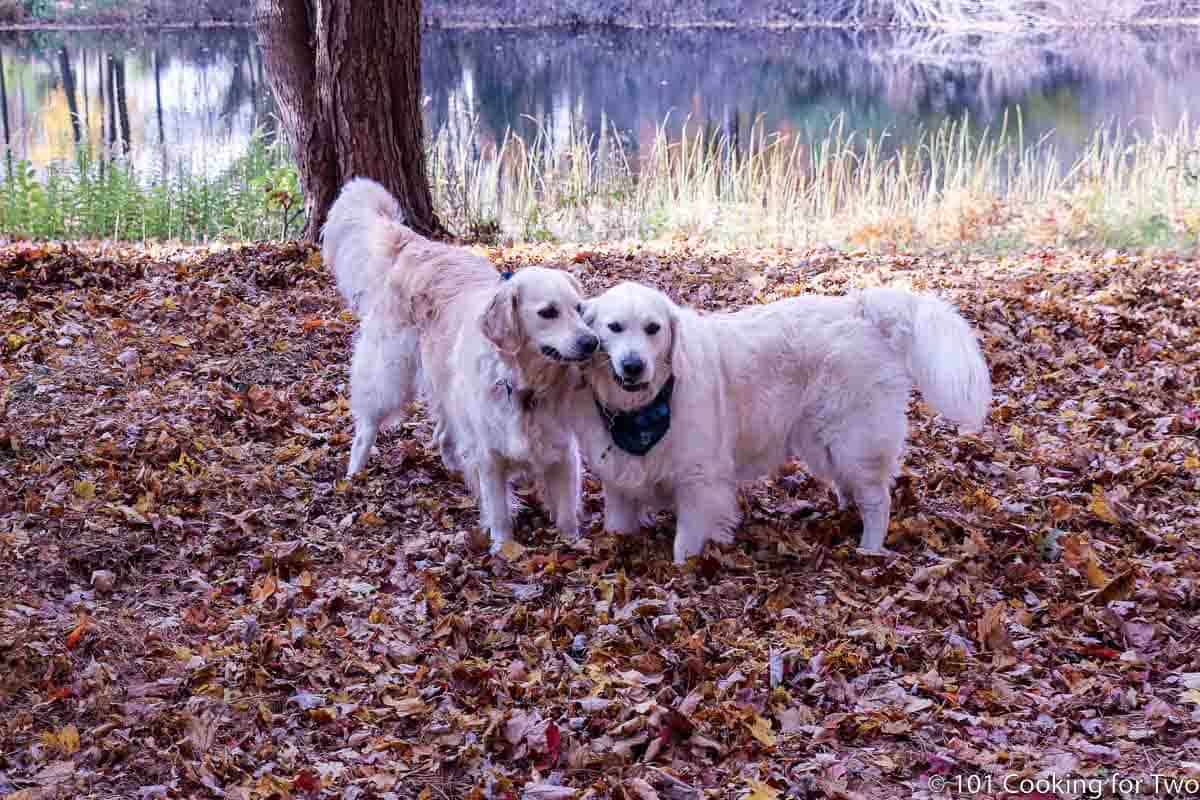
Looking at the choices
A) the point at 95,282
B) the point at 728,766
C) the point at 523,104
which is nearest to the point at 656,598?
the point at 728,766

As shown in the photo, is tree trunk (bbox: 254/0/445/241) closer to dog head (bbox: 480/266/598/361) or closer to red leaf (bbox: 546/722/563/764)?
dog head (bbox: 480/266/598/361)

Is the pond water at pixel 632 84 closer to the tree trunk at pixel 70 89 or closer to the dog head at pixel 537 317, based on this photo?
the tree trunk at pixel 70 89

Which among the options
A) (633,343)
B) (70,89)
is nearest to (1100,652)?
(633,343)

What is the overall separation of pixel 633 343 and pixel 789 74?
19.5 metres

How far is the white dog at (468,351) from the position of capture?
4.29 meters

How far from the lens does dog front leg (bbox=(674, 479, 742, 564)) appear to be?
14.5ft

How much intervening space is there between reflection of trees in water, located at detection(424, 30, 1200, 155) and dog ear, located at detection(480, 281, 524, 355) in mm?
10456

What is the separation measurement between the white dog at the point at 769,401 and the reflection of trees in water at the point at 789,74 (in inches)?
405

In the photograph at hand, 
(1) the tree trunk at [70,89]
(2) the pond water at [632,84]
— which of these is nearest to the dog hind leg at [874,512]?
(2) the pond water at [632,84]

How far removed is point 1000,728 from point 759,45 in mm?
25252

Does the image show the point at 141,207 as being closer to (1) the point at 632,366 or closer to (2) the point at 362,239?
(2) the point at 362,239

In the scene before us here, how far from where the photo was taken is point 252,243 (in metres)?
8.78

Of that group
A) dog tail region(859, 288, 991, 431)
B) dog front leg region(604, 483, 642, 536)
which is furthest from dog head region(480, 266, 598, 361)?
dog tail region(859, 288, 991, 431)

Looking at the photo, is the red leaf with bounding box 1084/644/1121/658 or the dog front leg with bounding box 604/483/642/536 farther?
the dog front leg with bounding box 604/483/642/536
